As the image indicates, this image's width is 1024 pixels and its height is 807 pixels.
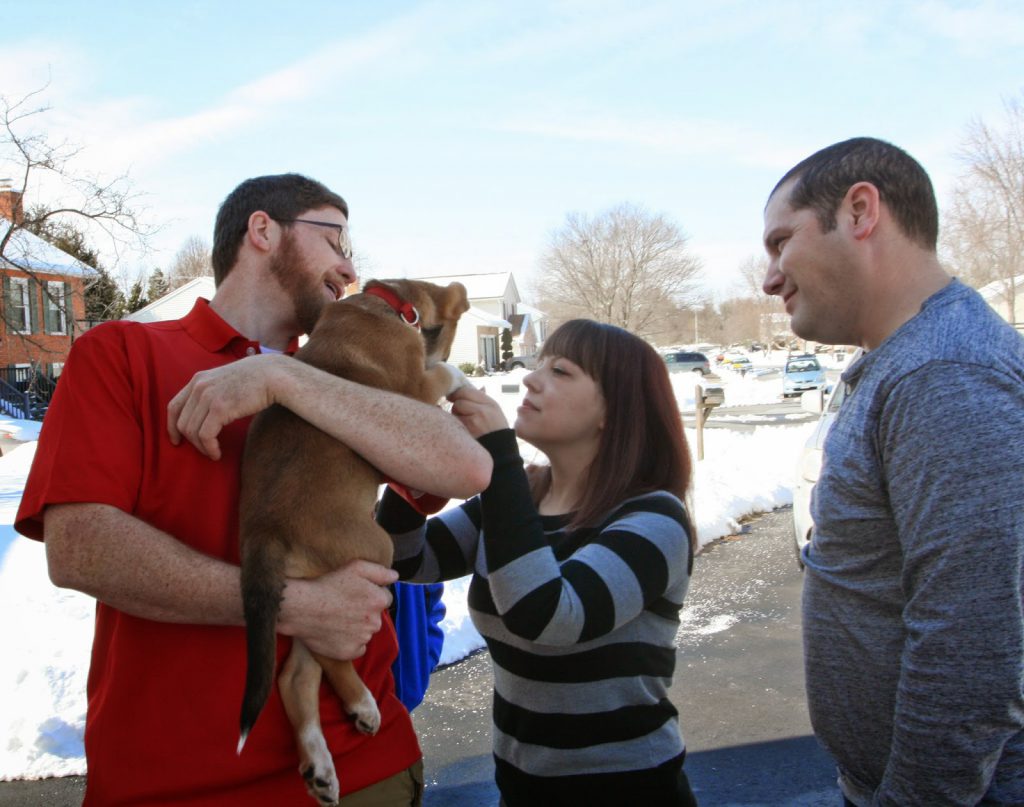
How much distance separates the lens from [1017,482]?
162 centimetres

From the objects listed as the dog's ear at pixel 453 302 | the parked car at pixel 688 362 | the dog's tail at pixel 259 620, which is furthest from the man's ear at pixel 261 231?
the parked car at pixel 688 362

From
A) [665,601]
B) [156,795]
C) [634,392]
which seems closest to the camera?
[156,795]

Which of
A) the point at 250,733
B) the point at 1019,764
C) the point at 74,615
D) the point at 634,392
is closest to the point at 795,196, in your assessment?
the point at 634,392

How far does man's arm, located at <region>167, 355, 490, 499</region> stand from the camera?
1943mm

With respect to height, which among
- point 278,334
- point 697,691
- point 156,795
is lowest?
point 697,691

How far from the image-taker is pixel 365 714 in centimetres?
206

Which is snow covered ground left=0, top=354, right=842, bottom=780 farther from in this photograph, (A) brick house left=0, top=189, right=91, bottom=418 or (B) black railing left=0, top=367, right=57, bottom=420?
(B) black railing left=0, top=367, right=57, bottom=420

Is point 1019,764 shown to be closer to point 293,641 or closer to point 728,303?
point 293,641

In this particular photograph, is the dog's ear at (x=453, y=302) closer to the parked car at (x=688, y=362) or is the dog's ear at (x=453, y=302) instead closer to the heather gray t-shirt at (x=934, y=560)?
the heather gray t-shirt at (x=934, y=560)

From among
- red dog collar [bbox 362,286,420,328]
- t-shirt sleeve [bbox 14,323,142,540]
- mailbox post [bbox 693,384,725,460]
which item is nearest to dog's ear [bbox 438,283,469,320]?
red dog collar [bbox 362,286,420,328]

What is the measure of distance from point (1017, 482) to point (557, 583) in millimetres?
1078

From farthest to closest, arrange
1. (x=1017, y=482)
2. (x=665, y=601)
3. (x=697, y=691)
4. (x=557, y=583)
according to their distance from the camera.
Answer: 1. (x=697, y=691)
2. (x=665, y=601)
3. (x=557, y=583)
4. (x=1017, y=482)

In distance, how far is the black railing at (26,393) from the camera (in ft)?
83.5

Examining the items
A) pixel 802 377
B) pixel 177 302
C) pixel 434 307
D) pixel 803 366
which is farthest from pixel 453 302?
pixel 177 302
